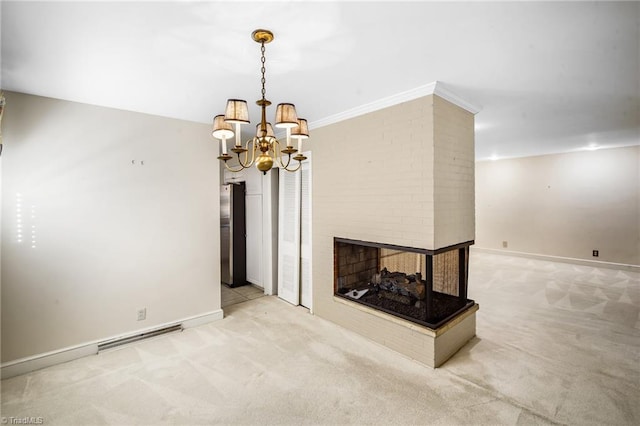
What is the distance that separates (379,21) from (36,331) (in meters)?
3.86

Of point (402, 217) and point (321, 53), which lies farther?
point (402, 217)

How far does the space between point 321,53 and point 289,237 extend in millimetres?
2787

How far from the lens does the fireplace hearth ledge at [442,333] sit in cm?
265

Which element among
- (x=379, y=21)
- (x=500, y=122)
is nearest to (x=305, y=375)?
(x=379, y=21)

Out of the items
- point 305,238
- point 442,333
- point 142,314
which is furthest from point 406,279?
point 142,314

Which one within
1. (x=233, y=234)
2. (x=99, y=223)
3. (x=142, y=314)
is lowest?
(x=142, y=314)

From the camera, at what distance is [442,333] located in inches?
106

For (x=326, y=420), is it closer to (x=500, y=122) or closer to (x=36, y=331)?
(x=36, y=331)

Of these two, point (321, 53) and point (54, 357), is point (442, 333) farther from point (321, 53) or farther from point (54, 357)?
point (54, 357)

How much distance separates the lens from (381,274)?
3469 millimetres

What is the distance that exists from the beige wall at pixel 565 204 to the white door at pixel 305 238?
19.2ft

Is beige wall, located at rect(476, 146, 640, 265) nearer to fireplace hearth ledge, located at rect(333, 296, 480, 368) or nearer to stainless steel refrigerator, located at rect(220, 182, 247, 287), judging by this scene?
fireplace hearth ledge, located at rect(333, 296, 480, 368)

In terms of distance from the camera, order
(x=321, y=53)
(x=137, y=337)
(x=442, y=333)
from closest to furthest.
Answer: (x=321, y=53) < (x=442, y=333) < (x=137, y=337)

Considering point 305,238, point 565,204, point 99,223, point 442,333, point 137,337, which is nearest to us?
point 442,333
